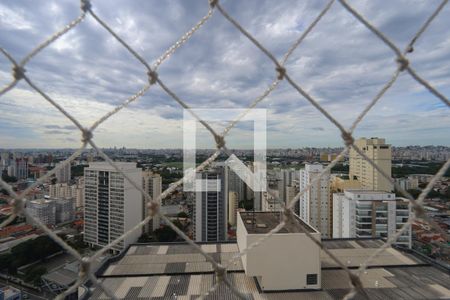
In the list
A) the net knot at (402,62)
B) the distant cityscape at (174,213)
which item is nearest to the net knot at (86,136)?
the net knot at (402,62)

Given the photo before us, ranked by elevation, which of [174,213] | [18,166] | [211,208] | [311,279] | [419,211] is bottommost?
[174,213]

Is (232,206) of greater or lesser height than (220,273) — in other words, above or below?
below

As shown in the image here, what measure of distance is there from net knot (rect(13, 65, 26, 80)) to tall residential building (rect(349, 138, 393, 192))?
11.3 meters

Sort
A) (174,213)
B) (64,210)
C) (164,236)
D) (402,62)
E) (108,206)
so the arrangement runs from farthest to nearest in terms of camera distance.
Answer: (174,213)
(64,210)
(164,236)
(108,206)
(402,62)

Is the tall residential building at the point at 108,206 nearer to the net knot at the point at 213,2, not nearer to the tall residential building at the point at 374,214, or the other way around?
the tall residential building at the point at 374,214

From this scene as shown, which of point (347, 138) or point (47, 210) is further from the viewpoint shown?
point (47, 210)

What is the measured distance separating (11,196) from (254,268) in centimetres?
360

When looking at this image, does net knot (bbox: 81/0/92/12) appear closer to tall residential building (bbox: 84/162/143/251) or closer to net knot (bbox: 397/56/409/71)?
net knot (bbox: 397/56/409/71)

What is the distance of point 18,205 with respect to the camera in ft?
1.70

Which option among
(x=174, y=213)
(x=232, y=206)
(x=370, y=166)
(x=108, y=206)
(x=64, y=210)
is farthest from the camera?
(x=174, y=213)

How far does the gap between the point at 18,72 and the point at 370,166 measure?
13.7m

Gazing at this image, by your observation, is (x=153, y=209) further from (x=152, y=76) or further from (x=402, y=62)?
(x=402, y=62)

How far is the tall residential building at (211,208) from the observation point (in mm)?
9016

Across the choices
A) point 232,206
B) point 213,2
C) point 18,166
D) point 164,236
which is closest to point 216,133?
point 213,2
